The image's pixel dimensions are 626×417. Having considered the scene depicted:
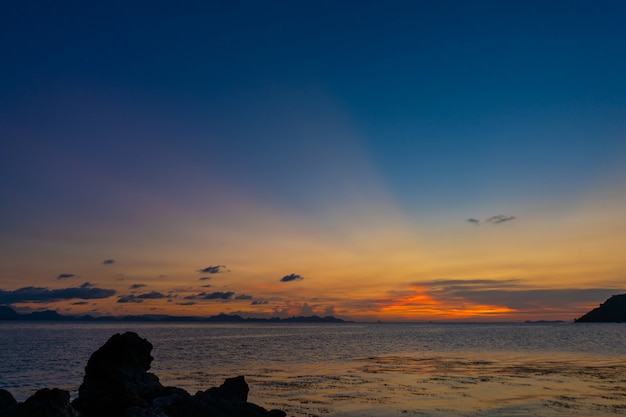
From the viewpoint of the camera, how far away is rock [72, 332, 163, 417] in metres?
24.3

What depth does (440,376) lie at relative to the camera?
51.8 metres

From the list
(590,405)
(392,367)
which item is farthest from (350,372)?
(590,405)

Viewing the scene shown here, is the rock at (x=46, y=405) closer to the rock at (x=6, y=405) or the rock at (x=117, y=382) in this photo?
the rock at (x=6, y=405)

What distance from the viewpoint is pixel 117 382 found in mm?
24750

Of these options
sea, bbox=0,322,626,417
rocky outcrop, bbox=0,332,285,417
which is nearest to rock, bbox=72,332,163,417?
rocky outcrop, bbox=0,332,285,417

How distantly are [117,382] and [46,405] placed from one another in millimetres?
6773

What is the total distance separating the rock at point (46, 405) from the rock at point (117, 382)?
220 inches

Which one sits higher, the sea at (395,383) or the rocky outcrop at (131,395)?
the rocky outcrop at (131,395)

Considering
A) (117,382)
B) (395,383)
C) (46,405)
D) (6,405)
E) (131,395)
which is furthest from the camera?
(395,383)

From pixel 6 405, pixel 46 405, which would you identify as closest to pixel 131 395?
pixel 6 405

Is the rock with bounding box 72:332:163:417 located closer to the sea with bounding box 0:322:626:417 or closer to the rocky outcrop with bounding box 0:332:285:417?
the rocky outcrop with bounding box 0:332:285:417

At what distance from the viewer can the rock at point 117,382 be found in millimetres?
24344

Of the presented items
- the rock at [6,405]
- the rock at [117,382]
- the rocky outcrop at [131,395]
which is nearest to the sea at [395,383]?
the rocky outcrop at [131,395]

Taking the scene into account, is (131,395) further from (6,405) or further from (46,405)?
(46,405)
